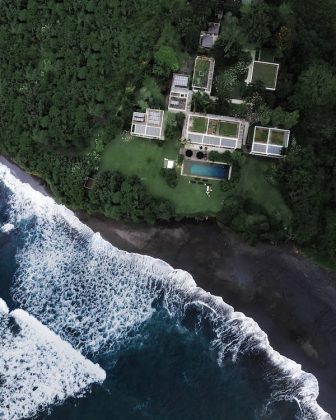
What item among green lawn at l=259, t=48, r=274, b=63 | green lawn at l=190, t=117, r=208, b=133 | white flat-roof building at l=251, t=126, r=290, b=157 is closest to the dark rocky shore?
white flat-roof building at l=251, t=126, r=290, b=157

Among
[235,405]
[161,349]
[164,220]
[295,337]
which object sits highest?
[164,220]

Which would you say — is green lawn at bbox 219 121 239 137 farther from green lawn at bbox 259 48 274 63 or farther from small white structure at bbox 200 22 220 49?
small white structure at bbox 200 22 220 49

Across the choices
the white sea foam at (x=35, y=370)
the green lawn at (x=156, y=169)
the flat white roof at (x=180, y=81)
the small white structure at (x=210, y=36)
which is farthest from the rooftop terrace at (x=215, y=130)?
the white sea foam at (x=35, y=370)

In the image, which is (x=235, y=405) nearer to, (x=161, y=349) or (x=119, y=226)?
(x=161, y=349)

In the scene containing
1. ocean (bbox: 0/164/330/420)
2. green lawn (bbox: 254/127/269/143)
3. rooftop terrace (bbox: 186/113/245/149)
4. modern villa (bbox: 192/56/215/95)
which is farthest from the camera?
modern villa (bbox: 192/56/215/95)

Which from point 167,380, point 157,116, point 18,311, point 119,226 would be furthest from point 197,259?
point 18,311

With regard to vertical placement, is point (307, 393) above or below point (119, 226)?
below

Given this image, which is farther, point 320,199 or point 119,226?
point 119,226
